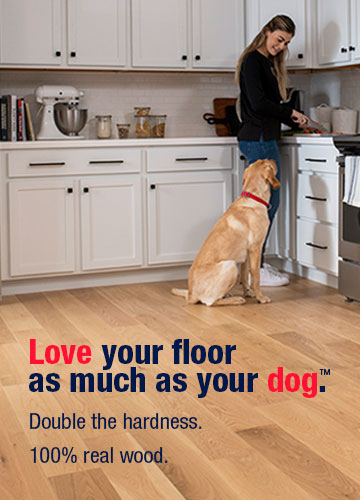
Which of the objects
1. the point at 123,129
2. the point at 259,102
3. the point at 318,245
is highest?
the point at 259,102

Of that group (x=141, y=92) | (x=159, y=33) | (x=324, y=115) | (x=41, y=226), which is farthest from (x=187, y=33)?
(x=41, y=226)

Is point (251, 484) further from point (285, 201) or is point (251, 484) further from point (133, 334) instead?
point (285, 201)

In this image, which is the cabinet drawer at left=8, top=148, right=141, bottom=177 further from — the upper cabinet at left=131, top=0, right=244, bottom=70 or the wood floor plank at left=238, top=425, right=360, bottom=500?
the wood floor plank at left=238, top=425, right=360, bottom=500

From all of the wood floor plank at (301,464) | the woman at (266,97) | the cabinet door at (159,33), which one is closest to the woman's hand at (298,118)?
the woman at (266,97)

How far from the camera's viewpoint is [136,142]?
4.61m

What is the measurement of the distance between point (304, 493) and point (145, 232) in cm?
295

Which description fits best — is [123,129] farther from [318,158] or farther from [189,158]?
[318,158]

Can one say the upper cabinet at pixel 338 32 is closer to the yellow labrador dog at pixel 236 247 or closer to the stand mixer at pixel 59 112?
the yellow labrador dog at pixel 236 247

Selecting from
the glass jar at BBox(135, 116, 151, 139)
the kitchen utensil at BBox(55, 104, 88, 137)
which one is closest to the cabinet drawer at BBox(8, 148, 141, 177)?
the kitchen utensil at BBox(55, 104, 88, 137)

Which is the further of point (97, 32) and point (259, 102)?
point (97, 32)

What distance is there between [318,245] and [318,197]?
0.98 feet

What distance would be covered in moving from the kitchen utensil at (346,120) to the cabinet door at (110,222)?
58.4 inches

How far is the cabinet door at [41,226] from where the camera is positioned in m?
4.40

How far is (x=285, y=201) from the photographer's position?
4855 millimetres
